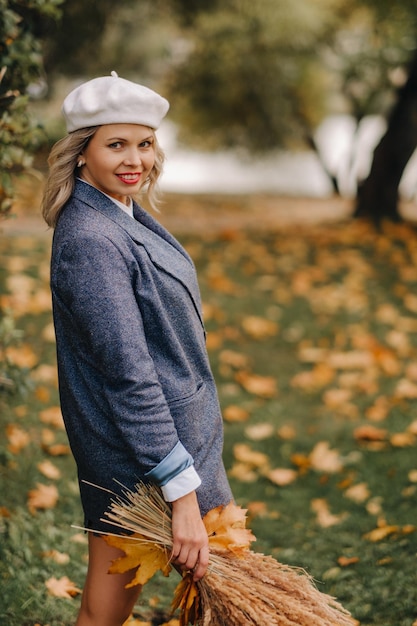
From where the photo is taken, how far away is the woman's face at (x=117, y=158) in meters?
1.92

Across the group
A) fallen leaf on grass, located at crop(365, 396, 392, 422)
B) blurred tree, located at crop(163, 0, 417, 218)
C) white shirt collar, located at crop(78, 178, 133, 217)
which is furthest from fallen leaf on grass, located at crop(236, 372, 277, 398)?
blurred tree, located at crop(163, 0, 417, 218)

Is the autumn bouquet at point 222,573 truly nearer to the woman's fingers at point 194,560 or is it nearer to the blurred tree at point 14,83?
the woman's fingers at point 194,560

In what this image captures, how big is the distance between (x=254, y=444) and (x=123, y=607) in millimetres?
2350

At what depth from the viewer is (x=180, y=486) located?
1863mm

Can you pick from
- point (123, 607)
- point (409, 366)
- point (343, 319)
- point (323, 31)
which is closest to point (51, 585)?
point (123, 607)

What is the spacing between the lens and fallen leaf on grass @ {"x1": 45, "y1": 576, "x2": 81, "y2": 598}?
276cm

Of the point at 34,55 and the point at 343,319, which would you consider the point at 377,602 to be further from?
the point at 343,319

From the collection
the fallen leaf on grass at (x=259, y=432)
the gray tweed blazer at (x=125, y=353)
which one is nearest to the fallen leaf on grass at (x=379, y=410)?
the fallen leaf on grass at (x=259, y=432)

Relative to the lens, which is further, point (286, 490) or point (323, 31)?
point (323, 31)

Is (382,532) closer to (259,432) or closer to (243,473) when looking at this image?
(243,473)

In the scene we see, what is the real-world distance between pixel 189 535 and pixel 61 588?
3.62ft

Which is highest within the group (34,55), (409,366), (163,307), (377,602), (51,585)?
(34,55)

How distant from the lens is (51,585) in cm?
278

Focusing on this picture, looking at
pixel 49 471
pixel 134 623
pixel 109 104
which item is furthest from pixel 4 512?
pixel 109 104
